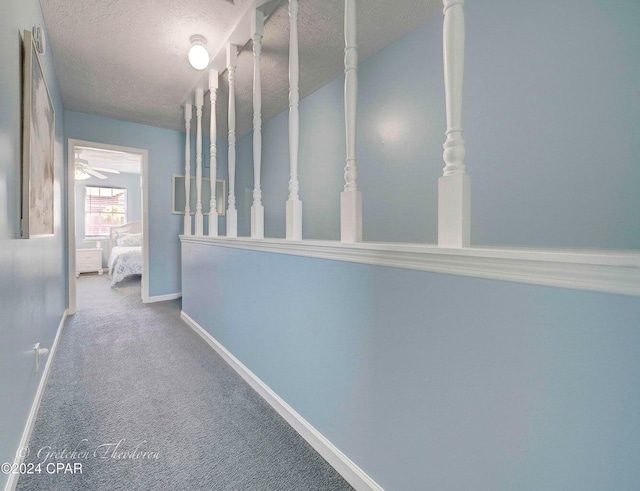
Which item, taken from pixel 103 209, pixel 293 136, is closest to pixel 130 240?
pixel 103 209

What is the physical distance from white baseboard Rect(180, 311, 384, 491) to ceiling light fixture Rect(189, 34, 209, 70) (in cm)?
228

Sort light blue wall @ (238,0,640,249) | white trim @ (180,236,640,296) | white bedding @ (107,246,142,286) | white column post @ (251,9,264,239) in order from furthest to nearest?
white bedding @ (107,246,142,286)
white column post @ (251,9,264,239)
light blue wall @ (238,0,640,249)
white trim @ (180,236,640,296)

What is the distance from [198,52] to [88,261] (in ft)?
20.2

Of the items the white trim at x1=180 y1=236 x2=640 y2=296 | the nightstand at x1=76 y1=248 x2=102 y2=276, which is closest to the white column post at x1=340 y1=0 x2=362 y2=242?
the white trim at x1=180 y1=236 x2=640 y2=296

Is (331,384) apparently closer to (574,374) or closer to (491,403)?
(491,403)

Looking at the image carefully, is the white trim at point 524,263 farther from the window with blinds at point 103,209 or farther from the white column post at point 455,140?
the window with blinds at point 103,209

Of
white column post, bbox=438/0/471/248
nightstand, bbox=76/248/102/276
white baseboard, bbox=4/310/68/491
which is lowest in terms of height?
white baseboard, bbox=4/310/68/491

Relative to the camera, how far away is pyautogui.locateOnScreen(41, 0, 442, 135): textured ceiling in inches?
79.7

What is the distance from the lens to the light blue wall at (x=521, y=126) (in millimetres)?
1471

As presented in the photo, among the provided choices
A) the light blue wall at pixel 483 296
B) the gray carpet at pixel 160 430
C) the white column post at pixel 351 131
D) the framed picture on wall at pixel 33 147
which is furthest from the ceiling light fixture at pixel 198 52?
the gray carpet at pixel 160 430

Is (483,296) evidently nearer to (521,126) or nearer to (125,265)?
(521,126)

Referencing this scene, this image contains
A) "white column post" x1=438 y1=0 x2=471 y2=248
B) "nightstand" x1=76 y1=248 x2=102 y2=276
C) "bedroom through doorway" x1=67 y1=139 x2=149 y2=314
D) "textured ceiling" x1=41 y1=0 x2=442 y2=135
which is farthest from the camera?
"nightstand" x1=76 y1=248 x2=102 y2=276

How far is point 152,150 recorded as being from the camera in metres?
4.16

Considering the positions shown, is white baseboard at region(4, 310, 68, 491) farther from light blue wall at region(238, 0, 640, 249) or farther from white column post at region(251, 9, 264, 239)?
light blue wall at region(238, 0, 640, 249)
